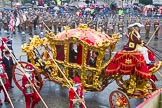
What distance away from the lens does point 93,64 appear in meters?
9.77

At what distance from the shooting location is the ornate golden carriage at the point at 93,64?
8727 millimetres

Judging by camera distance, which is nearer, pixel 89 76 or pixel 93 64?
pixel 89 76

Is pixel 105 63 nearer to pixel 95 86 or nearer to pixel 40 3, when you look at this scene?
pixel 95 86

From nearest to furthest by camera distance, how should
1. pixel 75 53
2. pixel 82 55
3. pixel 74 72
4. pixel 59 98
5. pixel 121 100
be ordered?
pixel 121 100 → pixel 82 55 → pixel 74 72 → pixel 75 53 → pixel 59 98

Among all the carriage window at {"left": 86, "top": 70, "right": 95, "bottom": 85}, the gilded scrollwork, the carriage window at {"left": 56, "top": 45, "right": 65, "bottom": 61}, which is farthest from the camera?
the carriage window at {"left": 56, "top": 45, "right": 65, "bottom": 61}

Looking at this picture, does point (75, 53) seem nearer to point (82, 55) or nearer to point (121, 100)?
point (82, 55)

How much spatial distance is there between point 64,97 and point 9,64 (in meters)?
2.13

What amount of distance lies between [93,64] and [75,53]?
27.9 inches

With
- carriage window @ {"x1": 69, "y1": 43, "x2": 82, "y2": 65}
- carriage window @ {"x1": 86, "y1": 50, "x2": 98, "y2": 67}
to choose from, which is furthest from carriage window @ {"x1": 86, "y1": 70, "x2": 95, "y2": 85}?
carriage window @ {"x1": 69, "y1": 43, "x2": 82, "y2": 65}

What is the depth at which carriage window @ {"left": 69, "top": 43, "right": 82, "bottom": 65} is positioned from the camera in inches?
382

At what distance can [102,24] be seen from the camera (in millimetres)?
24328

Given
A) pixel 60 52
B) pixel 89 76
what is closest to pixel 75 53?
pixel 60 52

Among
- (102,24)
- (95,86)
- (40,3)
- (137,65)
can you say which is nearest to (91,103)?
(95,86)

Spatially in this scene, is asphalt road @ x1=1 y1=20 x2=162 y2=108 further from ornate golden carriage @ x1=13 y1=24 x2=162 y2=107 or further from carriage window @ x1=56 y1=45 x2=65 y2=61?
carriage window @ x1=56 y1=45 x2=65 y2=61
